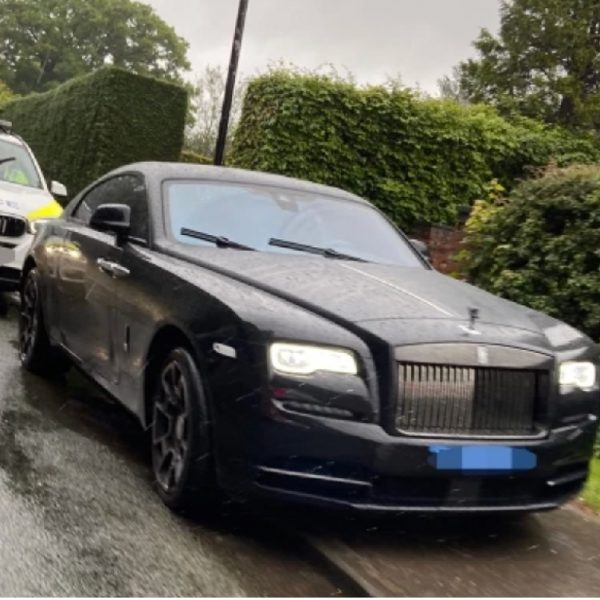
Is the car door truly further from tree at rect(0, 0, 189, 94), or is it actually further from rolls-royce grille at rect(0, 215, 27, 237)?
tree at rect(0, 0, 189, 94)

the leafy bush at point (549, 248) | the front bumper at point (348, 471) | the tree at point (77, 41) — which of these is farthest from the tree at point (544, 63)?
the tree at point (77, 41)

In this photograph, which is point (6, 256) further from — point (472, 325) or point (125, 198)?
point (472, 325)

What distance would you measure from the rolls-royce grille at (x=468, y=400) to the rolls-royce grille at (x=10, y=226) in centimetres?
583

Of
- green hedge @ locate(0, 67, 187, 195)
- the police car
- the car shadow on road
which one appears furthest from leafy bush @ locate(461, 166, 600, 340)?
green hedge @ locate(0, 67, 187, 195)

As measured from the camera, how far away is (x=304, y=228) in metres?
5.12

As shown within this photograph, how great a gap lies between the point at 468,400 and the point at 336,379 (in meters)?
0.55

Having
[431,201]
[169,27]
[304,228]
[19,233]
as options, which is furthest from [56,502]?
[169,27]

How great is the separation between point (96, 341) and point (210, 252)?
43.2 inches

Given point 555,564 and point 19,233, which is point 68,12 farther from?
point 555,564

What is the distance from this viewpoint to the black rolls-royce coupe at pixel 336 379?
3518 mm

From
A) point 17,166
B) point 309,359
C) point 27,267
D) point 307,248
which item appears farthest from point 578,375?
point 17,166

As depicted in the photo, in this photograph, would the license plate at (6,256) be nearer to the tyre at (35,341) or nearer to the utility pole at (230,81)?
the tyre at (35,341)

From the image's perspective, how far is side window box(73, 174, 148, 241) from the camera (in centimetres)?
503

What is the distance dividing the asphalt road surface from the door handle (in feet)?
3.08
